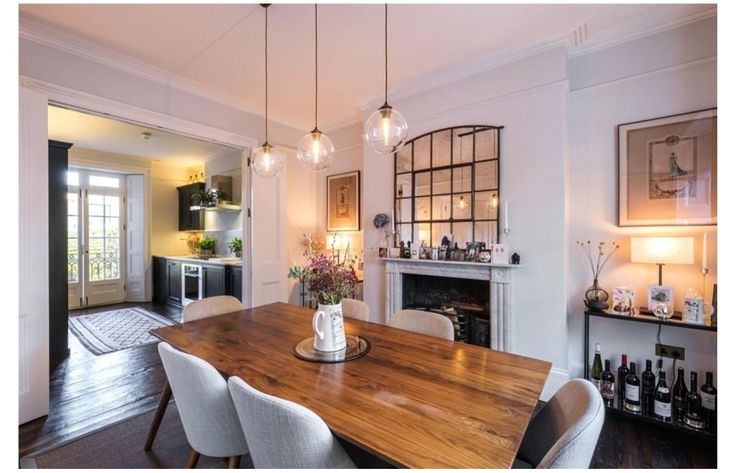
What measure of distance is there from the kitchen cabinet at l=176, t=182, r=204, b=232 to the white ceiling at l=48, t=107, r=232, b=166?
21.0 inches

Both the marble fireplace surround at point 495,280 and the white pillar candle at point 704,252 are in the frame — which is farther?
the marble fireplace surround at point 495,280

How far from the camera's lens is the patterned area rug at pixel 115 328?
11.9ft

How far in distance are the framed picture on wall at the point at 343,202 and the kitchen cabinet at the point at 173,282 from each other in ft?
9.38

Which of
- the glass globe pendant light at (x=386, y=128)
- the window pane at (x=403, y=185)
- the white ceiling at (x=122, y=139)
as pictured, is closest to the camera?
the glass globe pendant light at (x=386, y=128)

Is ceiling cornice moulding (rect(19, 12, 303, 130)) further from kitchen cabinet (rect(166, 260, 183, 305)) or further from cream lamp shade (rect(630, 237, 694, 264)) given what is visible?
cream lamp shade (rect(630, 237, 694, 264))

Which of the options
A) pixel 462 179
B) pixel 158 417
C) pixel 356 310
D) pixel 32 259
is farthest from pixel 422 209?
pixel 32 259

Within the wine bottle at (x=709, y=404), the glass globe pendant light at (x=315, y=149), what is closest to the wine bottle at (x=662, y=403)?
the wine bottle at (x=709, y=404)

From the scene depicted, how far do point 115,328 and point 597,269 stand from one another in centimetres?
562

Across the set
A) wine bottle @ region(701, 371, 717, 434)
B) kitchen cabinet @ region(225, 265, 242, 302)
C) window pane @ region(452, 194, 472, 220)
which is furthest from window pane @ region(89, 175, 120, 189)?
wine bottle @ region(701, 371, 717, 434)

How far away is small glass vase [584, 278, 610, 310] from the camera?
7.26 feet

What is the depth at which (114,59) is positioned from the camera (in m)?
2.56

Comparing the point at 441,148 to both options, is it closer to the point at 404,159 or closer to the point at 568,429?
the point at 404,159

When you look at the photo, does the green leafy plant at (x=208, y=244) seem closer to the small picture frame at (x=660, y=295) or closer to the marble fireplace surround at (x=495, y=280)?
the marble fireplace surround at (x=495, y=280)
